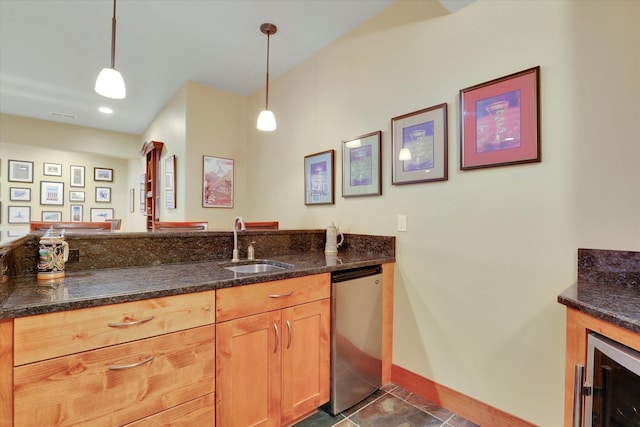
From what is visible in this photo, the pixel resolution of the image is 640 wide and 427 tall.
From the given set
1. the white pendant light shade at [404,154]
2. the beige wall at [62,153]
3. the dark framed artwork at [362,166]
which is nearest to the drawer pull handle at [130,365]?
the dark framed artwork at [362,166]

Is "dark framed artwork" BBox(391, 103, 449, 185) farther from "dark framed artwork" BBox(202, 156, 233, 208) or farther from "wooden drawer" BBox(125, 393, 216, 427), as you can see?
"dark framed artwork" BBox(202, 156, 233, 208)

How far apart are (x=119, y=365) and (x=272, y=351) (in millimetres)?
670

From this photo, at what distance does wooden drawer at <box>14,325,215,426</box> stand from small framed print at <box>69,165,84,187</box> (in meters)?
Result: 5.81

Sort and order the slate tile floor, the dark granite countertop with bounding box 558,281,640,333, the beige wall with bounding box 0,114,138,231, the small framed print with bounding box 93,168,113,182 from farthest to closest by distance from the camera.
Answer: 1. the small framed print with bounding box 93,168,113,182
2. the beige wall with bounding box 0,114,138,231
3. the slate tile floor
4. the dark granite countertop with bounding box 558,281,640,333

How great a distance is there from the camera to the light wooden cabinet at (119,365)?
93cm

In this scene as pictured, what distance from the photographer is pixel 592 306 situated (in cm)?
95

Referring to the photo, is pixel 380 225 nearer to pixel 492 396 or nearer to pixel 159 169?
pixel 492 396

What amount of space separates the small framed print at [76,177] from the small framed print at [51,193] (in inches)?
6.0

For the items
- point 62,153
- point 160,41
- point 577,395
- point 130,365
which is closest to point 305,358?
point 130,365

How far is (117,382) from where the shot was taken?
1.07m

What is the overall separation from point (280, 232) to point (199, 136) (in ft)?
5.96

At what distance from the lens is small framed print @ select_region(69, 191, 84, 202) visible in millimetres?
5348

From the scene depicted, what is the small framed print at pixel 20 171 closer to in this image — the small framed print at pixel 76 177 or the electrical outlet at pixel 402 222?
the small framed print at pixel 76 177

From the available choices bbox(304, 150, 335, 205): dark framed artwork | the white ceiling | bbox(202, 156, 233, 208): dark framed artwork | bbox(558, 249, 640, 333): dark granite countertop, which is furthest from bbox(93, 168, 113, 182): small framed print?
bbox(558, 249, 640, 333): dark granite countertop
